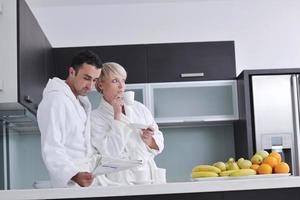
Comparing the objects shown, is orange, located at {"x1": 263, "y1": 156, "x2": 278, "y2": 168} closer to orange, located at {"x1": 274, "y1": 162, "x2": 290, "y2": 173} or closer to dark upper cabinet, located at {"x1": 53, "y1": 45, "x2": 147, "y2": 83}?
orange, located at {"x1": 274, "y1": 162, "x2": 290, "y2": 173}

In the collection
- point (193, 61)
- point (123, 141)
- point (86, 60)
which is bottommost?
point (123, 141)

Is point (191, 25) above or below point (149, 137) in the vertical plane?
above

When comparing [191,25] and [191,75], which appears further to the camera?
[191,25]

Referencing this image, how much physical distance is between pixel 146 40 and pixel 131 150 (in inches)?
95.5

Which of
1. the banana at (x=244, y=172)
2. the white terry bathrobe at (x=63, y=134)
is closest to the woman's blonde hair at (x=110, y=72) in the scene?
the white terry bathrobe at (x=63, y=134)

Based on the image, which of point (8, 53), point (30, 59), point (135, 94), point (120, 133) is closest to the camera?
point (120, 133)

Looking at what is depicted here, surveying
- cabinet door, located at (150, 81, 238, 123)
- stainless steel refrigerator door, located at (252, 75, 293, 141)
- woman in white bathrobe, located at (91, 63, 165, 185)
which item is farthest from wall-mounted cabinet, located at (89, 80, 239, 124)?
woman in white bathrobe, located at (91, 63, 165, 185)

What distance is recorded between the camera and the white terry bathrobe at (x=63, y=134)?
257 cm

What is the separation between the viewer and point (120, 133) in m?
3.01

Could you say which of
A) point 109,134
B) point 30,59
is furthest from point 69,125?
point 30,59

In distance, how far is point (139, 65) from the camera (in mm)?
5086

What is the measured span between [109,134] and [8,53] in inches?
43.4

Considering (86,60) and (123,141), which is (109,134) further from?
(86,60)

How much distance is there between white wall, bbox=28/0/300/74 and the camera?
17.8 ft
